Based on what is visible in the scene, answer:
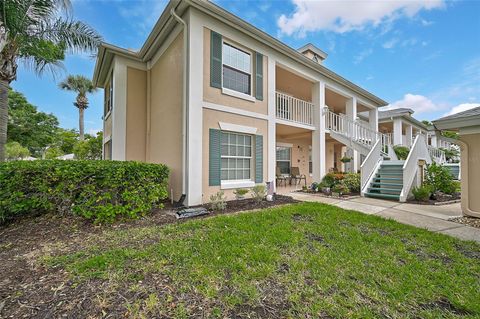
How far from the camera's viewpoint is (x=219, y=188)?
7000 mm

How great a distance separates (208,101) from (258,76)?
265 cm

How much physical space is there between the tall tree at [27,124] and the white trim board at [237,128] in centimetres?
2597

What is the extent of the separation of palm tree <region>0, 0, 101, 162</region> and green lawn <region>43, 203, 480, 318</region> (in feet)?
19.8

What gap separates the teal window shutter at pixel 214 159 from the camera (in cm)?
681

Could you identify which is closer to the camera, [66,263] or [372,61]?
[66,263]

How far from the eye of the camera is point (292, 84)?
11.9m

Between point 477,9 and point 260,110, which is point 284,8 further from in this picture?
point 477,9

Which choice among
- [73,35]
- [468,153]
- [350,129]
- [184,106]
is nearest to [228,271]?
[184,106]

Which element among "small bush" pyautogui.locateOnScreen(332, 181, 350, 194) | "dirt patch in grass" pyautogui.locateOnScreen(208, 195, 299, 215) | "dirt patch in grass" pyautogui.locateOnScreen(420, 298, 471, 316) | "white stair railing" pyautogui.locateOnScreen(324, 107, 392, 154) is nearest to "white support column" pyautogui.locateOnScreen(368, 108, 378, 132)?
"white stair railing" pyautogui.locateOnScreen(324, 107, 392, 154)

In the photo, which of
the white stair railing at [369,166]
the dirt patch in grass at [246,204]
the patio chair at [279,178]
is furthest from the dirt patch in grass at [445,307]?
the patio chair at [279,178]

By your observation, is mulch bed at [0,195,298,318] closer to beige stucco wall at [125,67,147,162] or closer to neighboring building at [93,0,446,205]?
neighboring building at [93,0,446,205]

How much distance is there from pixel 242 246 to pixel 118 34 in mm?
11148

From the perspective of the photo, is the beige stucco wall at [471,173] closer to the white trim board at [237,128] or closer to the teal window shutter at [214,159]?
the white trim board at [237,128]

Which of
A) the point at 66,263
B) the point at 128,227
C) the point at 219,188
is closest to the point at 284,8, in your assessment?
the point at 219,188
